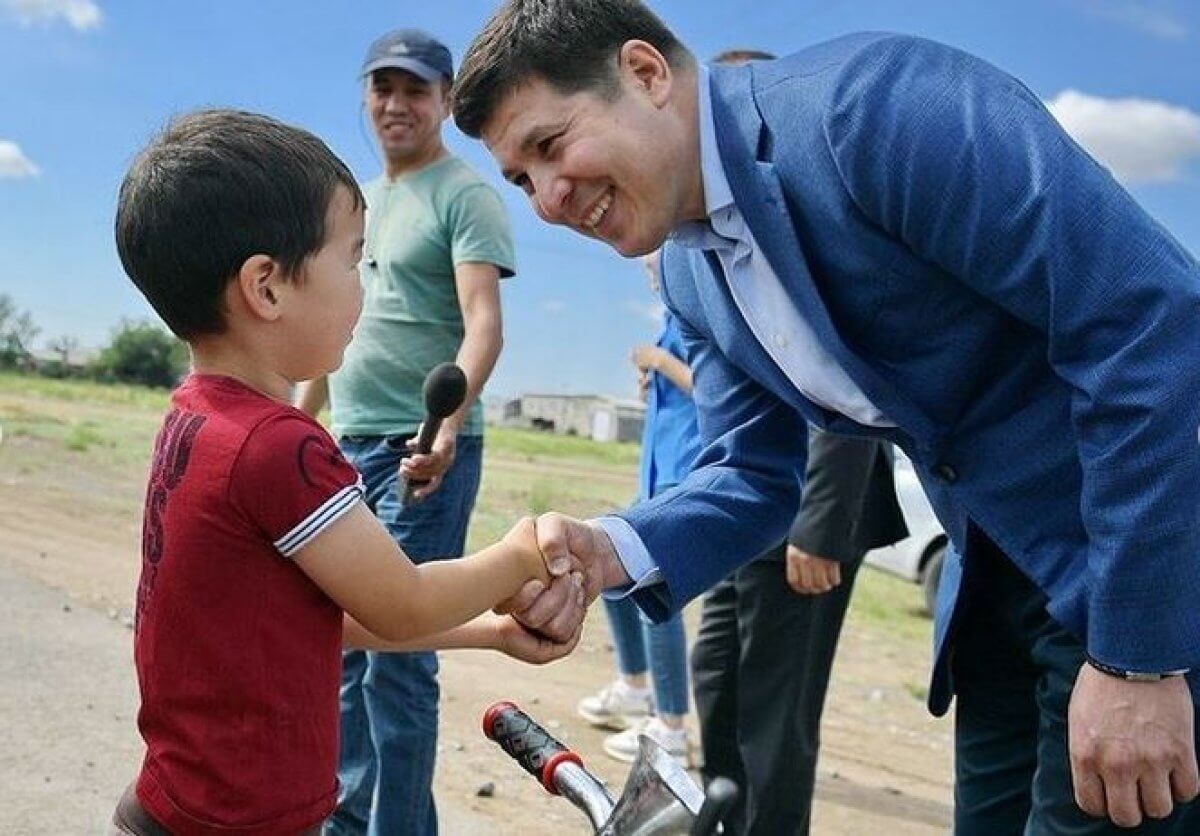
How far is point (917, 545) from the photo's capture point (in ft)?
33.7

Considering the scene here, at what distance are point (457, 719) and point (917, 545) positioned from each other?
534cm

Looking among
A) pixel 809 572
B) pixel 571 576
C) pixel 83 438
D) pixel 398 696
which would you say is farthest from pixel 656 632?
pixel 83 438

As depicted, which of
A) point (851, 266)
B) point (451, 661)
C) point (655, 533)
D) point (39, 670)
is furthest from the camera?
point (451, 661)

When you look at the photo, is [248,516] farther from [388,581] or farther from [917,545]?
[917,545]

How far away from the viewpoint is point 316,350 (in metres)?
2.03

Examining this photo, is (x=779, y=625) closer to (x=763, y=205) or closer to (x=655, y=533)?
(x=655, y=533)

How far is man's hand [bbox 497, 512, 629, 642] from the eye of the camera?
89.4 inches

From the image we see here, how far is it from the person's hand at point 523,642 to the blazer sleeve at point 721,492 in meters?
0.30

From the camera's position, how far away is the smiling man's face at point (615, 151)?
90.3 inches

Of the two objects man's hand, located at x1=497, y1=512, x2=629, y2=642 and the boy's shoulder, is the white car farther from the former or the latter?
the boy's shoulder

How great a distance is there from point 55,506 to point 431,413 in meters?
9.43

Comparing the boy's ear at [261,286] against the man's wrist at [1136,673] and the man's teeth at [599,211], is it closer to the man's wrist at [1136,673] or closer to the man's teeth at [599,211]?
the man's teeth at [599,211]

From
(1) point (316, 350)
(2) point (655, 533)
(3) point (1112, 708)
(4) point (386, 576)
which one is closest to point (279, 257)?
(1) point (316, 350)

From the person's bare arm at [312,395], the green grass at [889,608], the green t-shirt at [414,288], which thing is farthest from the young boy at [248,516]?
the green grass at [889,608]
